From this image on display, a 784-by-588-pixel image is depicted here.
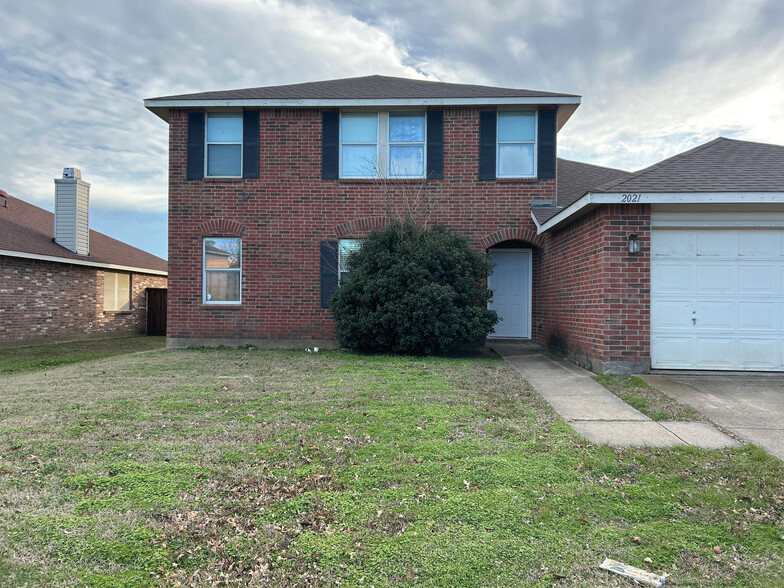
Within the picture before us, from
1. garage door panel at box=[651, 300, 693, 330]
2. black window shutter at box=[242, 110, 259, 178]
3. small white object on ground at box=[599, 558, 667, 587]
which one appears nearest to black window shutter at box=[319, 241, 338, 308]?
black window shutter at box=[242, 110, 259, 178]

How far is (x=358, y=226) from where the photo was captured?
11633 millimetres

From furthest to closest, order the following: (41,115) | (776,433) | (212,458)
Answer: (41,115) → (776,433) → (212,458)

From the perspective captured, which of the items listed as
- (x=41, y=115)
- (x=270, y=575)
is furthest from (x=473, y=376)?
(x=41, y=115)

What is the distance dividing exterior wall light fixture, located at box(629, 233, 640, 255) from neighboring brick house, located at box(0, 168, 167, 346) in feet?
50.2

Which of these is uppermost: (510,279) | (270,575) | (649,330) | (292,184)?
(292,184)

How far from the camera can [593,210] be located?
26.9 ft

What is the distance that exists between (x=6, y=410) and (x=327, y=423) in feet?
12.5

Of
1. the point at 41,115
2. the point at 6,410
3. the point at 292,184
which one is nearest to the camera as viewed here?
the point at 6,410

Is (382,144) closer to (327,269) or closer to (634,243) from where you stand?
(327,269)

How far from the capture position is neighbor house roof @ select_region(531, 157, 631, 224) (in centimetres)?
1108

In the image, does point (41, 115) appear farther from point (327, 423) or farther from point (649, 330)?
point (649, 330)

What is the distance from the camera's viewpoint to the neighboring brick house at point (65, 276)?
13812 millimetres

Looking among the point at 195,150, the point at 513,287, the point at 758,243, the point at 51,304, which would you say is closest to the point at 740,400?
the point at 758,243

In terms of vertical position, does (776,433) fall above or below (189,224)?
below
